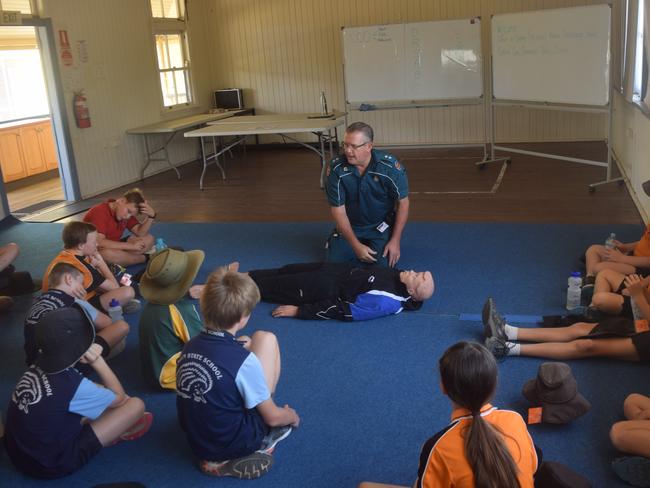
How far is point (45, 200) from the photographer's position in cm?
746

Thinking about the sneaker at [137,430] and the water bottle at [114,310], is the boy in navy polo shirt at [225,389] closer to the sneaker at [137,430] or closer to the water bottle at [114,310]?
the sneaker at [137,430]

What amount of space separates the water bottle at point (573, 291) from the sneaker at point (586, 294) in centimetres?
3

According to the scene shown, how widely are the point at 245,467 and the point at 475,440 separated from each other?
1.10m

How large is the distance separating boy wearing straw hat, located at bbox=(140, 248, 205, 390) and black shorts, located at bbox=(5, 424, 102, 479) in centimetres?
48

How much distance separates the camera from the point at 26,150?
8.63 metres

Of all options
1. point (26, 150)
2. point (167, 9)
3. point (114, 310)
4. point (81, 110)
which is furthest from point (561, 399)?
point (167, 9)

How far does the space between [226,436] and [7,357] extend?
1.84m

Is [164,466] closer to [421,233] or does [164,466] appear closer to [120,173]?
[421,233]

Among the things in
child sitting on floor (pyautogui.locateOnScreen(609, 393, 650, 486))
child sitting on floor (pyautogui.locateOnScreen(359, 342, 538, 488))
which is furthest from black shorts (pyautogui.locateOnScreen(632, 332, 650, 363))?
child sitting on floor (pyautogui.locateOnScreen(359, 342, 538, 488))

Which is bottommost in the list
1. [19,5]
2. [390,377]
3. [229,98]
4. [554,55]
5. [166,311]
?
[390,377]

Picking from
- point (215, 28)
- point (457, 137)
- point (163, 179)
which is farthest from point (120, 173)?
point (457, 137)

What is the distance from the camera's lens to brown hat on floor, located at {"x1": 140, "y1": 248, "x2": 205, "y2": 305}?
271cm

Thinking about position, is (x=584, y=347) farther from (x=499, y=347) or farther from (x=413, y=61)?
(x=413, y=61)

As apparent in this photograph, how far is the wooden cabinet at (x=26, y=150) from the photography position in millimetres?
8297
